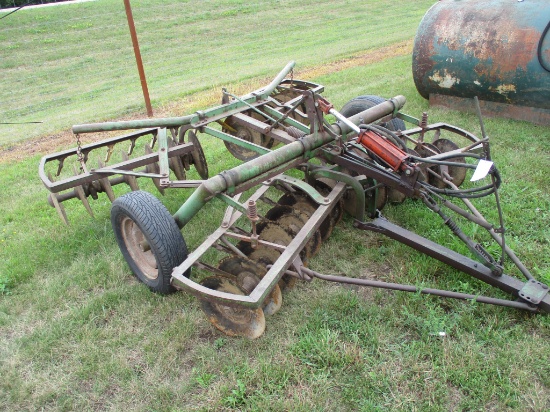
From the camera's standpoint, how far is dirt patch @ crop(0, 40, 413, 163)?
23.9 feet

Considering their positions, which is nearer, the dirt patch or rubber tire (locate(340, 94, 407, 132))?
rubber tire (locate(340, 94, 407, 132))

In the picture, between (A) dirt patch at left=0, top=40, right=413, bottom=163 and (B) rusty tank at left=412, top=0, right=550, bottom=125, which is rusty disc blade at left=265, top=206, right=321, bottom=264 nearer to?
(B) rusty tank at left=412, top=0, right=550, bottom=125

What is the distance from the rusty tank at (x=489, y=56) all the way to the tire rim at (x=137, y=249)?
444 centimetres

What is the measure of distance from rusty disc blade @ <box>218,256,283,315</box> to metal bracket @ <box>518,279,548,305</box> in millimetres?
1451

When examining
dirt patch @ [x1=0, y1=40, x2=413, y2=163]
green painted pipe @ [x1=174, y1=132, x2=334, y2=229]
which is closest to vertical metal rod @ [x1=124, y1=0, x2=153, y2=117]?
dirt patch @ [x1=0, y1=40, x2=413, y2=163]

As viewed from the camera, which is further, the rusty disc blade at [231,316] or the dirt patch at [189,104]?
the dirt patch at [189,104]

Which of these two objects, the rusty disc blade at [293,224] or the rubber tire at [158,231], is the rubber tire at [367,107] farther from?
the rubber tire at [158,231]

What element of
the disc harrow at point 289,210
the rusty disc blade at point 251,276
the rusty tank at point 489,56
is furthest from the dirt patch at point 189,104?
the rusty disc blade at point 251,276

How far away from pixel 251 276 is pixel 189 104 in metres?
6.19

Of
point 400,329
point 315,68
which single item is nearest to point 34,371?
point 400,329

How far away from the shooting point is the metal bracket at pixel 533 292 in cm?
266

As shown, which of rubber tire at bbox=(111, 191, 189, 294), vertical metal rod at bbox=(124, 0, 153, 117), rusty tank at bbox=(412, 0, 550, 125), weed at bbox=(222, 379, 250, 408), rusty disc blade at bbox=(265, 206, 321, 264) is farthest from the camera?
vertical metal rod at bbox=(124, 0, 153, 117)

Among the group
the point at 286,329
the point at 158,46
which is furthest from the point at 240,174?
the point at 158,46

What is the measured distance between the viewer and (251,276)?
294 cm
